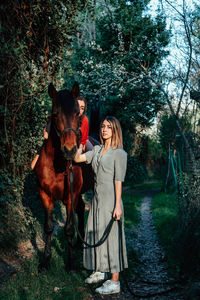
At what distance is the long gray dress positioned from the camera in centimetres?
349

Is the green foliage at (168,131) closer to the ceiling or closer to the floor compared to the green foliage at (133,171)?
closer to the ceiling

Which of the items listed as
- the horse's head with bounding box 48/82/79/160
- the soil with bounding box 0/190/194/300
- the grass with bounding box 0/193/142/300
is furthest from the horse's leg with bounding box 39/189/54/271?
the horse's head with bounding box 48/82/79/160

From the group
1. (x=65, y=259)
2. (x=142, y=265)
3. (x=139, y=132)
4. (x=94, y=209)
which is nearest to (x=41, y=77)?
(x=94, y=209)

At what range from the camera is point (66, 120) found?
11.6ft

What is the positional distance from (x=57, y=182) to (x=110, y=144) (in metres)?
1.10

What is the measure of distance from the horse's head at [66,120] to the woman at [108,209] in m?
0.41

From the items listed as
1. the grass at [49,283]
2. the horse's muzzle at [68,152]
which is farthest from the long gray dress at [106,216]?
the horse's muzzle at [68,152]

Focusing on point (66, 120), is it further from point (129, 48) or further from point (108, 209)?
point (129, 48)

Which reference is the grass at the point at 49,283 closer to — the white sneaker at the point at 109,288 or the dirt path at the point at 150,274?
the white sneaker at the point at 109,288

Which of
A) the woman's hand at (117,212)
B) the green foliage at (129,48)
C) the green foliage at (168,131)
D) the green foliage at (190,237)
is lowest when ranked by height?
the green foliage at (190,237)

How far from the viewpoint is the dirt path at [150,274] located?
354 cm

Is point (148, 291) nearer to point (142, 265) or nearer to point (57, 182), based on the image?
point (142, 265)

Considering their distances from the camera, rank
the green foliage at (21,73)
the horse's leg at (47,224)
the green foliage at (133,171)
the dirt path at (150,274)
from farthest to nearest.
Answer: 1. the green foliage at (133,171)
2. the horse's leg at (47,224)
3. the green foliage at (21,73)
4. the dirt path at (150,274)

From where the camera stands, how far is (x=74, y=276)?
3.91 meters
